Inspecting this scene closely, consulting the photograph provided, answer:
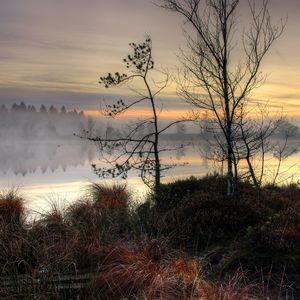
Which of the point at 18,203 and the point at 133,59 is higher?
the point at 133,59

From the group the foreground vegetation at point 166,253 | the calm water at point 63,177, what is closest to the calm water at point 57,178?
the calm water at point 63,177

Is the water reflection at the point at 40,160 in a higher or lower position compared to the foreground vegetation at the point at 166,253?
higher

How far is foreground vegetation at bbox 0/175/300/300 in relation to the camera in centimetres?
627

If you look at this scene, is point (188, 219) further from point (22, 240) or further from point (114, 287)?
point (114, 287)

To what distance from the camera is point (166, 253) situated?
8.16 m

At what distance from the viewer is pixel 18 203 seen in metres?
15.8

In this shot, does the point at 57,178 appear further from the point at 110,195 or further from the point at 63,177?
the point at 110,195

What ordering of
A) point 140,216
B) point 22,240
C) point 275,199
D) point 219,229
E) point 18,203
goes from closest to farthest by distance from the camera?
point 22,240 → point 219,229 → point 140,216 → point 275,199 → point 18,203

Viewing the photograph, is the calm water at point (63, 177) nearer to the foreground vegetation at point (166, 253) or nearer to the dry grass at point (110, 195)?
the dry grass at point (110, 195)

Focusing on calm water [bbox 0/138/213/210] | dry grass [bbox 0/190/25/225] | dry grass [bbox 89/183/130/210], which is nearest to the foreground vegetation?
dry grass [bbox 89/183/130/210]

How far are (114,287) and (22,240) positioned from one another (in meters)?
2.13

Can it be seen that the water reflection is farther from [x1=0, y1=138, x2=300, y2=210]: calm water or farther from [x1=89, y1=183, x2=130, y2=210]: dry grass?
[x1=89, y1=183, x2=130, y2=210]: dry grass

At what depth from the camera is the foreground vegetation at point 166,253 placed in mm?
6270

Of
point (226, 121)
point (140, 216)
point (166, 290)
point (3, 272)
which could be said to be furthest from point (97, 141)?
point (166, 290)
